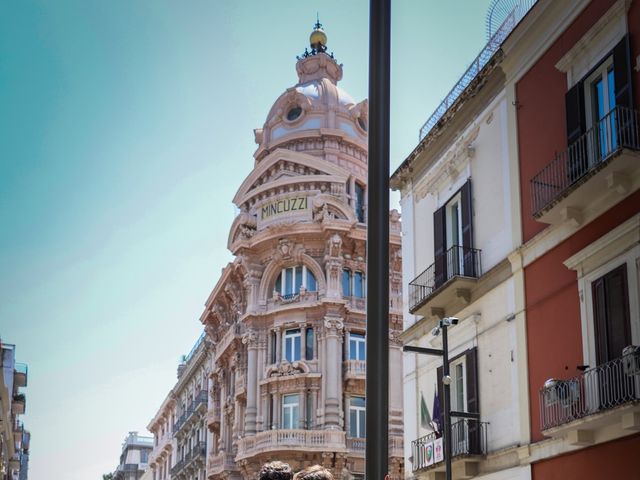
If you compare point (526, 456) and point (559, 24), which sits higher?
point (559, 24)

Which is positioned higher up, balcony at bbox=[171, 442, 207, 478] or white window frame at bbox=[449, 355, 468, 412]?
balcony at bbox=[171, 442, 207, 478]

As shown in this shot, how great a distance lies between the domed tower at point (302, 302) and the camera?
41.8 m

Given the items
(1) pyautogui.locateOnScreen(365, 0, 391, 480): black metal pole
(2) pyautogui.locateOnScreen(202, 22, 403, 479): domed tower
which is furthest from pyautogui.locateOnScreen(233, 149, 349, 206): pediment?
(1) pyautogui.locateOnScreen(365, 0, 391, 480): black metal pole

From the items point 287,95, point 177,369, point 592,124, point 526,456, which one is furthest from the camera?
point 177,369

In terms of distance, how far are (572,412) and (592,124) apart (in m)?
4.25

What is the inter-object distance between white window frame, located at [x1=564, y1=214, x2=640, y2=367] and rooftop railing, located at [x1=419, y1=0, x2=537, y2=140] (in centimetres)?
514

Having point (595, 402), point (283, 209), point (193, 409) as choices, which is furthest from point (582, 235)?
point (193, 409)

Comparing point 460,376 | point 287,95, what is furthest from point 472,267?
point 287,95

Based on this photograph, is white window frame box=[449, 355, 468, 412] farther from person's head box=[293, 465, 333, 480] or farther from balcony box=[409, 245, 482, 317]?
person's head box=[293, 465, 333, 480]

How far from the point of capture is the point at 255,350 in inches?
1738

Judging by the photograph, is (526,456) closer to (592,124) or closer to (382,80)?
(592,124)

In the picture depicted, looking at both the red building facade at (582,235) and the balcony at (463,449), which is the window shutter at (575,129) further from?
the balcony at (463,449)

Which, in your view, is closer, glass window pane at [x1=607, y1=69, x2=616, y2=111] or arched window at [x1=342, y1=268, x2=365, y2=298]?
glass window pane at [x1=607, y1=69, x2=616, y2=111]

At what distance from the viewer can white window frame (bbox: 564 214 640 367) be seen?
13469 millimetres
